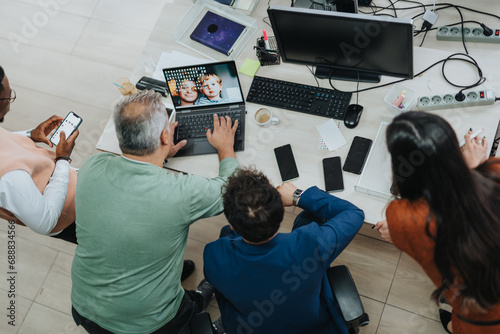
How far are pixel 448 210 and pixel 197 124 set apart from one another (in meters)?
1.08

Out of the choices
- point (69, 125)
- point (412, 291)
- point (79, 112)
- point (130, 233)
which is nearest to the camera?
point (130, 233)

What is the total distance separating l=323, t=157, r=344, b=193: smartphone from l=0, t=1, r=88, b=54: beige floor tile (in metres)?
2.16

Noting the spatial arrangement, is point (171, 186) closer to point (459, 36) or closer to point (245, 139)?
point (245, 139)

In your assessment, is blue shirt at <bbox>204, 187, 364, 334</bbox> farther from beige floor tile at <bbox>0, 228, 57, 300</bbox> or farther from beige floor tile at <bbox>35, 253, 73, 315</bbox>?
beige floor tile at <bbox>0, 228, 57, 300</bbox>

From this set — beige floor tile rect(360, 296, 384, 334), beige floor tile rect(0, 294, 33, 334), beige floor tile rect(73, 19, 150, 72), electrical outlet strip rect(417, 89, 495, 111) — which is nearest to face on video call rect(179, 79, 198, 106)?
electrical outlet strip rect(417, 89, 495, 111)

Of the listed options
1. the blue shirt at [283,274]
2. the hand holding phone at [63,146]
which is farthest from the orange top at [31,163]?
the blue shirt at [283,274]

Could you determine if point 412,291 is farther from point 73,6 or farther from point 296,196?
point 73,6

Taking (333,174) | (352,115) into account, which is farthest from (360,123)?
(333,174)

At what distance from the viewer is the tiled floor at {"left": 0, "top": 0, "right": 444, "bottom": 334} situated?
7.45 feet

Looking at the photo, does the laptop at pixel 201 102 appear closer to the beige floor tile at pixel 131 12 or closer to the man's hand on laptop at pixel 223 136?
the man's hand on laptop at pixel 223 136

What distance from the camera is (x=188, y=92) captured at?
6.37ft

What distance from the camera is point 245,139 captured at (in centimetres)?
194

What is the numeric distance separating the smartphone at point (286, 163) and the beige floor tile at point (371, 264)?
0.75 m

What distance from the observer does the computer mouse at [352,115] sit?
6.09ft
